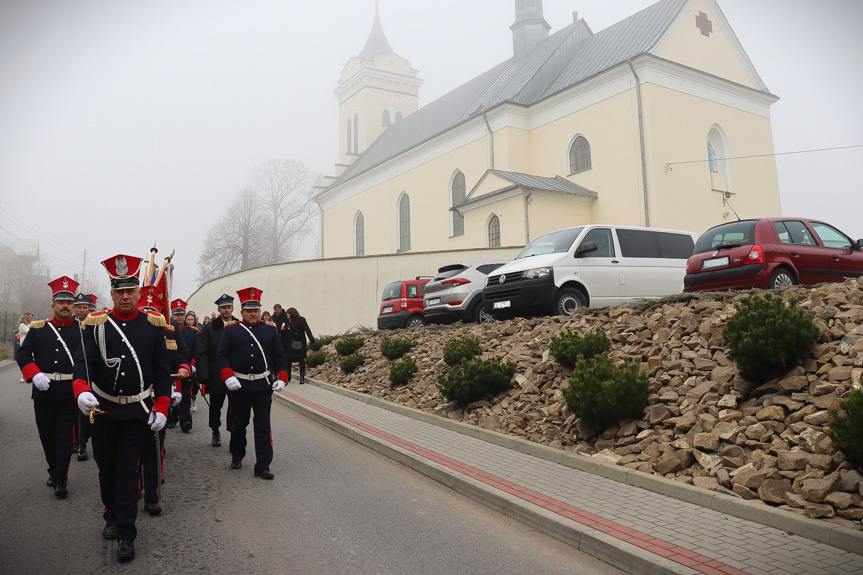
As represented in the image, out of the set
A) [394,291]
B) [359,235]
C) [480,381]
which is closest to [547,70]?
[359,235]

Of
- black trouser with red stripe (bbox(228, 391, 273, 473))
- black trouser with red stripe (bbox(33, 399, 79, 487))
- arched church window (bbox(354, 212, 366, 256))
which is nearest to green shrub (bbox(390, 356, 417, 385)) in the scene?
black trouser with red stripe (bbox(228, 391, 273, 473))

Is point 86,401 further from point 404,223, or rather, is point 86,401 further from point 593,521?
point 404,223

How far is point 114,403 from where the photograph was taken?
4852mm

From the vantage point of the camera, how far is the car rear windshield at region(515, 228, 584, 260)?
39.2ft

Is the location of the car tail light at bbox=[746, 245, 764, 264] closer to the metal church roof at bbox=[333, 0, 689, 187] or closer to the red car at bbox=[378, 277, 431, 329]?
the red car at bbox=[378, 277, 431, 329]

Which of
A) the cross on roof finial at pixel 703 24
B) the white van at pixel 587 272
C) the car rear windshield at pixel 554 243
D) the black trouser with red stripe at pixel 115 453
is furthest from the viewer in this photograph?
the cross on roof finial at pixel 703 24

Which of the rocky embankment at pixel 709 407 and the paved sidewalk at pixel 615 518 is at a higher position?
the rocky embankment at pixel 709 407

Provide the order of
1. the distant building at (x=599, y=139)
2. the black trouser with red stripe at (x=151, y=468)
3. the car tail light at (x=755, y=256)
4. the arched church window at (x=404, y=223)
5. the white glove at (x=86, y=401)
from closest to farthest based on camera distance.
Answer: the white glove at (x=86, y=401)
the black trouser with red stripe at (x=151, y=468)
the car tail light at (x=755, y=256)
the distant building at (x=599, y=139)
the arched church window at (x=404, y=223)

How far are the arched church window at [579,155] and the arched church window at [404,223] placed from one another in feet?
40.5

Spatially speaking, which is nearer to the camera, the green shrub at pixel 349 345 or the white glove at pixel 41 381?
the white glove at pixel 41 381

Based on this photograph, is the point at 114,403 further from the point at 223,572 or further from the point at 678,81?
the point at 678,81

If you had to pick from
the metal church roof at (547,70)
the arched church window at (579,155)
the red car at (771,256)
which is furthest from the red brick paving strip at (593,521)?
the metal church roof at (547,70)

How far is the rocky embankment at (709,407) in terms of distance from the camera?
16.7ft

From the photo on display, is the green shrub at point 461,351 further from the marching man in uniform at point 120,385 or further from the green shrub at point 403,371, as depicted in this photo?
the marching man in uniform at point 120,385
